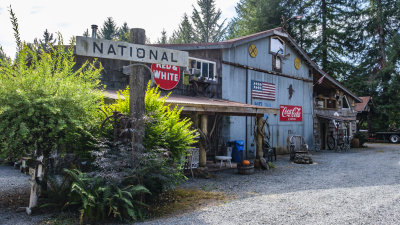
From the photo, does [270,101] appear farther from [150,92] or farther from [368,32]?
[368,32]

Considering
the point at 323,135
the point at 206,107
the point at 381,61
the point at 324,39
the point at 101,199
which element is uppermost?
the point at 324,39

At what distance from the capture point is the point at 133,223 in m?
4.47

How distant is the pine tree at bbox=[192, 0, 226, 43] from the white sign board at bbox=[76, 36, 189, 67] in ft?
99.6

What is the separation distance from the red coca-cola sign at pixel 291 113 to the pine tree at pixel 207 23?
20.4 meters

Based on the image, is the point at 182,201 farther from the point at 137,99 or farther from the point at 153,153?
the point at 137,99

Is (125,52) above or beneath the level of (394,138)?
above

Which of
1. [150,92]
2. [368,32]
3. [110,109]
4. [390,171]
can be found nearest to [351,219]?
[150,92]

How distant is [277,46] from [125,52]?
11890 millimetres

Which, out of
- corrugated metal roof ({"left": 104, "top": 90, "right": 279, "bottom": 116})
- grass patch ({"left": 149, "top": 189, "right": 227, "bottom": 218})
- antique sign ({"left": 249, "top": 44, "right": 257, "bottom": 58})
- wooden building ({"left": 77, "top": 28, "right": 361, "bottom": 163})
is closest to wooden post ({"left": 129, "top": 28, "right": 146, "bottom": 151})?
grass patch ({"left": 149, "top": 189, "right": 227, "bottom": 218})

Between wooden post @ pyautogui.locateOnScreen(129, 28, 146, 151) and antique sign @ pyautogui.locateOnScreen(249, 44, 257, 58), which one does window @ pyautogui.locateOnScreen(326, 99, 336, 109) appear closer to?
antique sign @ pyautogui.locateOnScreen(249, 44, 257, 58)

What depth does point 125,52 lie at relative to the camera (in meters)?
4.90

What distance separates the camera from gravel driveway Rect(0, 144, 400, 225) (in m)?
4.70

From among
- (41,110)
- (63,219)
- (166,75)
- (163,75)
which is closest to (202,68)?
(166,75)

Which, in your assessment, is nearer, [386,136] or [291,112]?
[291,112]
